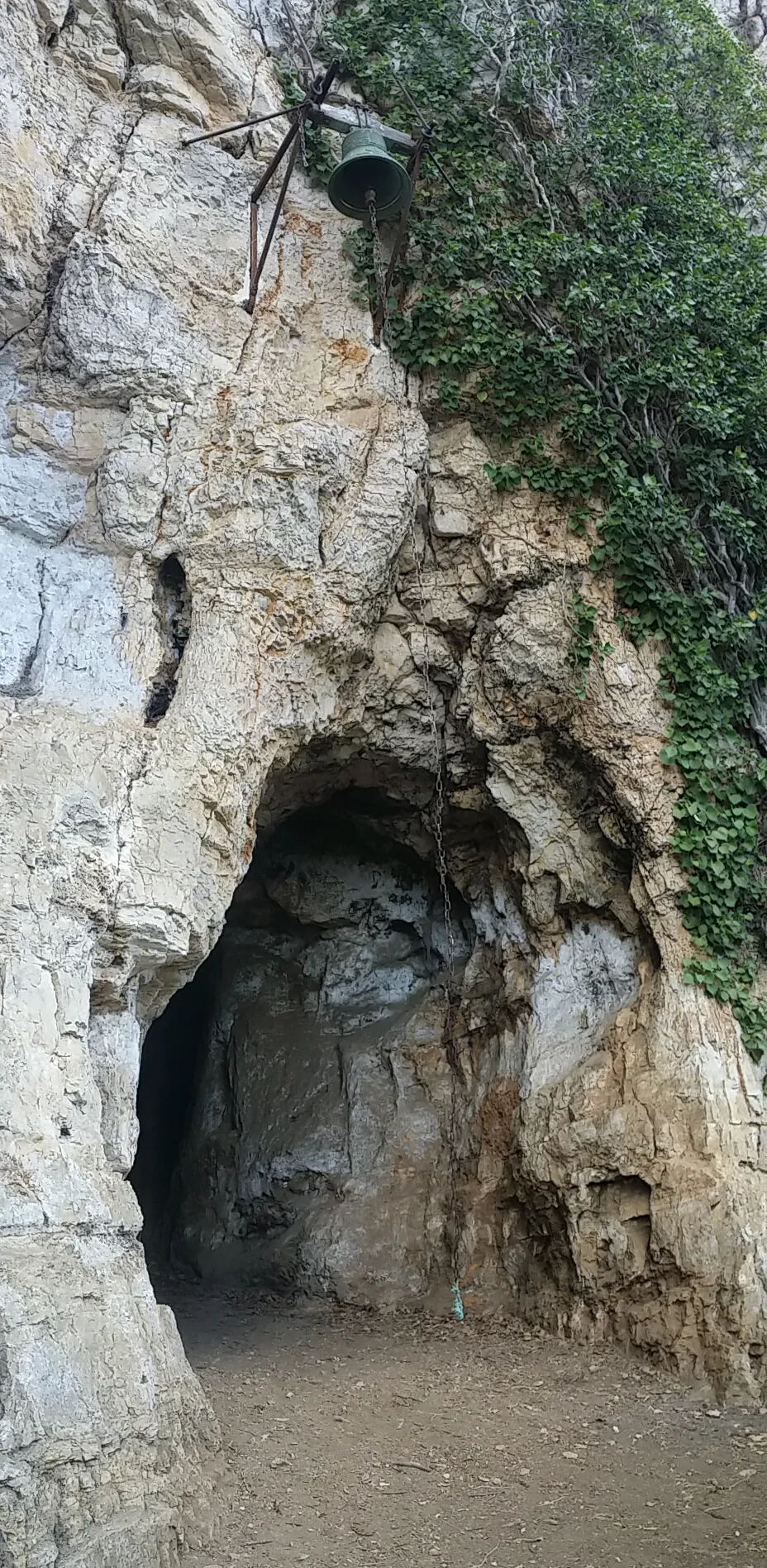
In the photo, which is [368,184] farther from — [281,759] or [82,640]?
[281,759]

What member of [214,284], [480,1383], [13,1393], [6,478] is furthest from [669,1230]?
[214,284]

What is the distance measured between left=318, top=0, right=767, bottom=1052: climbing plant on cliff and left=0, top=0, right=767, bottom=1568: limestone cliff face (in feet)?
0.93

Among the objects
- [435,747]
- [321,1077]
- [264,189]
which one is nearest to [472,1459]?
[321,1077]

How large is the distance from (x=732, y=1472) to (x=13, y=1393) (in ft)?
10.3

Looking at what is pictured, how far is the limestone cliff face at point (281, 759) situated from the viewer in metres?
5.55

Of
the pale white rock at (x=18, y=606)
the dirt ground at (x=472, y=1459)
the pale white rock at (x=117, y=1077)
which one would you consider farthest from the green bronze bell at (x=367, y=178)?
the dirt ground at (x=472, y=1459)

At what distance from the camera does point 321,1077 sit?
8922 mm

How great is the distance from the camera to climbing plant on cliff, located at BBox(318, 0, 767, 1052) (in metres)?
7.03

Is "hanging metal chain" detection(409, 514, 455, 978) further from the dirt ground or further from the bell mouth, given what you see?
the dirt ground

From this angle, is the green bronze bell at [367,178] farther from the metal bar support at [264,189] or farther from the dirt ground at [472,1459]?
the dirt ground at [472,1459]

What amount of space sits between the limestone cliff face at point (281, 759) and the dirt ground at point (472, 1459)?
1.18ft

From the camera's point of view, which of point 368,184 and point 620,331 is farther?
point 620,331

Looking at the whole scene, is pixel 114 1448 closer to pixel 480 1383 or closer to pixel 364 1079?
pixel 480 1383

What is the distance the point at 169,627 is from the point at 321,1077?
3932 mm
